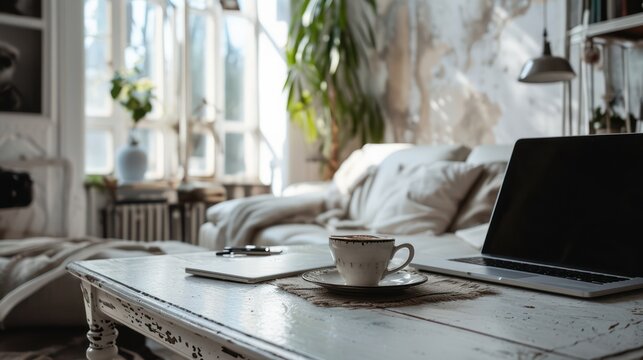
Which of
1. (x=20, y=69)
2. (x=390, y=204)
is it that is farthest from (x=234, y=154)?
(x=390, y=204)

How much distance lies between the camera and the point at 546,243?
1046 mm

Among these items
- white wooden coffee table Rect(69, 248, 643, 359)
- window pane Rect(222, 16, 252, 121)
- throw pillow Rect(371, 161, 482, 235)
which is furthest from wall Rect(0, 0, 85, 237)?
white wooden coffee table Rect(69, 248, 643, 359)

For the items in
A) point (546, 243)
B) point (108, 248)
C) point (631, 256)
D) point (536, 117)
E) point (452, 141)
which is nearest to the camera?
point (631, 256)

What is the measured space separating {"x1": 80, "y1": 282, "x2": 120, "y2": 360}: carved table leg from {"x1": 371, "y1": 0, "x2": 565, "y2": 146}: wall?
2.59 metres

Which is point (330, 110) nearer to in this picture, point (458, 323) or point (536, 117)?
point (536, 117)

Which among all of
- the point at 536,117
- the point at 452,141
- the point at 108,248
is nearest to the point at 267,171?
the point at 452,141

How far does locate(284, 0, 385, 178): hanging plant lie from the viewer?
4.24 m

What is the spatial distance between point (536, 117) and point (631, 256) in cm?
253

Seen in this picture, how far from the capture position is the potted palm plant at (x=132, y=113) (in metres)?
3.89

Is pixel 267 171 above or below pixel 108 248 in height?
above

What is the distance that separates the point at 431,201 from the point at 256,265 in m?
1.72

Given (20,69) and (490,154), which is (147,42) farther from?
(490,154)

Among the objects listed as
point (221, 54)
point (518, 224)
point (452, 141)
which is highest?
point (221, 54)

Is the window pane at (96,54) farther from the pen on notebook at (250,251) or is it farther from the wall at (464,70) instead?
the pen on notebook at (250,251)
